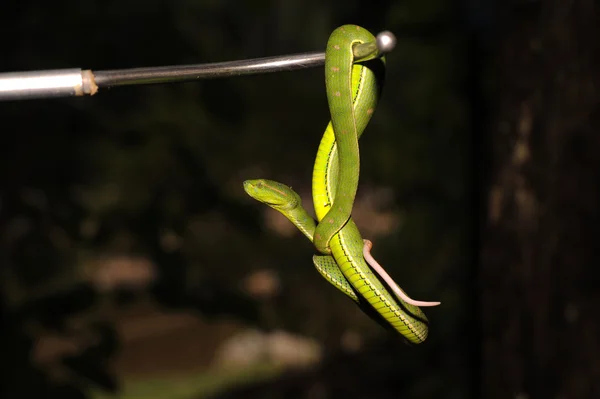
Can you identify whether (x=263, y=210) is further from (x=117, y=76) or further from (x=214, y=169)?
(x=117, y=76)

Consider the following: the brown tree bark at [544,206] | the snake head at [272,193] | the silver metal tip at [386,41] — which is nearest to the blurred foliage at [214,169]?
the brown tree bark at [544,206]

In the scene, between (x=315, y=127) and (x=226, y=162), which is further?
(x=226, y=162)

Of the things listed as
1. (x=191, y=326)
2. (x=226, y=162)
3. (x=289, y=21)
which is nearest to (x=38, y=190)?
(x=226, y=162)

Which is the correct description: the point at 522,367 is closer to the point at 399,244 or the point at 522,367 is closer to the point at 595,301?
the point at 595,301

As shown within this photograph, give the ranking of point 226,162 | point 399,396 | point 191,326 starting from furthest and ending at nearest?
point 191,326 → point 226,162 → point 399,396

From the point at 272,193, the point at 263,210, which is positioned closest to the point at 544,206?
the point at 263,210

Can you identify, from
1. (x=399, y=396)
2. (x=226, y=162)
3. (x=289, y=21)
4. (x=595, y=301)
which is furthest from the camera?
(x=289, y=21)
